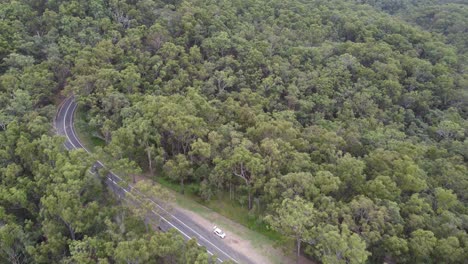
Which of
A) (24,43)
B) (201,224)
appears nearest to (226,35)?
(24,43)

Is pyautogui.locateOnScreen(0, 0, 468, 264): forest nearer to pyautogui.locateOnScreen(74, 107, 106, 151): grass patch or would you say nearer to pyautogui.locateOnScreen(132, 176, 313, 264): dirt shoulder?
pyautogui.locateOnScreen(74, 107, 106, 151): grass patch

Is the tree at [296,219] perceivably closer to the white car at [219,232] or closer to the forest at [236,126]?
the forest at [236,126]

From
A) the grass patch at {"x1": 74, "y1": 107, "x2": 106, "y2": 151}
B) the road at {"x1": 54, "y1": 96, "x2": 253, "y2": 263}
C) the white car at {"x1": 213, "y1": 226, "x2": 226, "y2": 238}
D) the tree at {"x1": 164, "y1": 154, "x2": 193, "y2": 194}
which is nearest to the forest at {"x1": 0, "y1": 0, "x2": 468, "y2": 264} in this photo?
the tree at {"x1": 164, "y1": 154, "x2": 193, "y2": 194}

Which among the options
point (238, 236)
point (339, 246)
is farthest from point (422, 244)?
point (238, 236)

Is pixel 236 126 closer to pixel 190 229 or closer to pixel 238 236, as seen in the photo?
pixel 238 236

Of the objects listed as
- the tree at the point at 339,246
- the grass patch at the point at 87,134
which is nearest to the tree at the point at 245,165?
the tree at the point at 339,246
